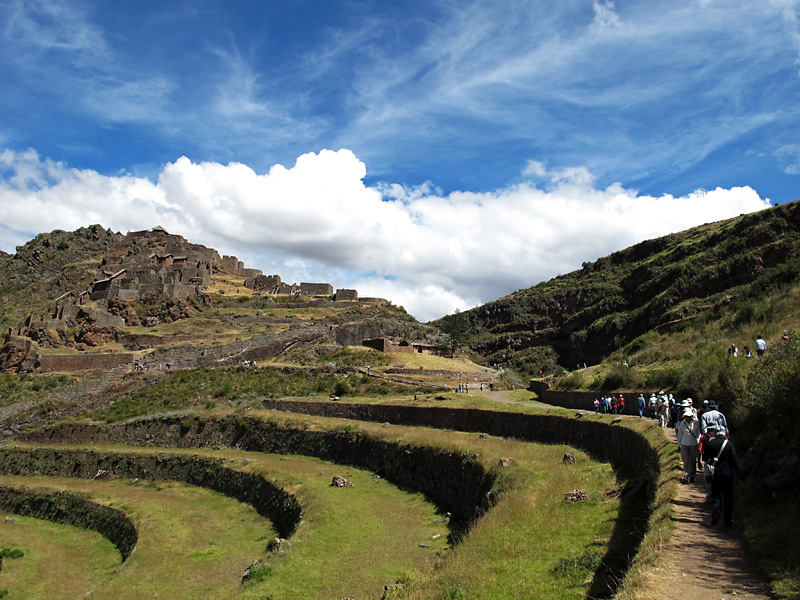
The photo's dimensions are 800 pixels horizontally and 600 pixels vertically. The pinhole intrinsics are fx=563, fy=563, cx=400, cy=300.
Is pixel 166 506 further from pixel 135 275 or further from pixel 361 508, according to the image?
pixel 135 275

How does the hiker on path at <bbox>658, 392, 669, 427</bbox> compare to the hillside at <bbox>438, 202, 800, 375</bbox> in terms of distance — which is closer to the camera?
the hiker on path at <bbox>658, 392, 669, 427</bbox>

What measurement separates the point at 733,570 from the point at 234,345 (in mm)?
39771

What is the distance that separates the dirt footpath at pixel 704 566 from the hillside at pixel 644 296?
1626 centimetres

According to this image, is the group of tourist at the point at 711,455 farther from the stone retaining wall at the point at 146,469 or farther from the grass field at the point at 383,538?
the stone retaining wall at the point at 146,469

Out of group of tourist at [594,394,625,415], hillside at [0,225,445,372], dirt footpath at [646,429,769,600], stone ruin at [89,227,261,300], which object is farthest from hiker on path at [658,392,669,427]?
stone ruin at [89,227,261,300]

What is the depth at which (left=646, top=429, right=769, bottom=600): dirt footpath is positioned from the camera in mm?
5633

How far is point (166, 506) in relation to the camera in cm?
2283

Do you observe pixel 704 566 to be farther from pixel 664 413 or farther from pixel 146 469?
pixel 146 469

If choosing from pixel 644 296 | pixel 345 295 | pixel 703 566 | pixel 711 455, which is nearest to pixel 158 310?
pixel 345 295

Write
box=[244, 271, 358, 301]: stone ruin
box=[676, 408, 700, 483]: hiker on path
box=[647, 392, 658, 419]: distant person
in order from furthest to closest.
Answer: box=[244, 271, 358, 301]: stone ruin
box=[647, 392, 658, 419]: distant person
box=[676, 408, 700, 483]: hiker on path

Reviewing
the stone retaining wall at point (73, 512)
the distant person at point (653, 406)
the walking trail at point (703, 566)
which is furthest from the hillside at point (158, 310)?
the walking trail at point (703, 566)

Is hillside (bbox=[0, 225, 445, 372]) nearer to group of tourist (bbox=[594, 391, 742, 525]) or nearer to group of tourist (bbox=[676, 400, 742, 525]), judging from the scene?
group of tourist (bbox=[594, 391, 742, 525])

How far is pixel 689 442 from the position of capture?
9594 mm

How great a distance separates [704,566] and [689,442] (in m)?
3.74
